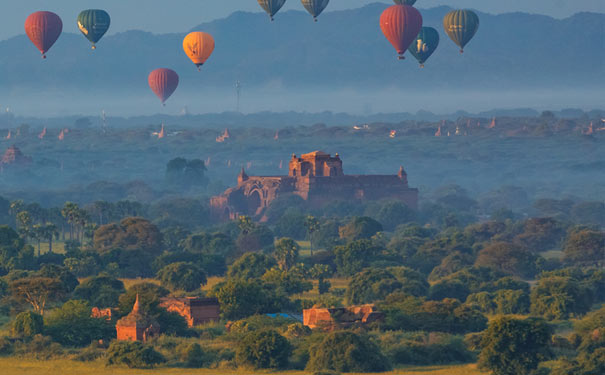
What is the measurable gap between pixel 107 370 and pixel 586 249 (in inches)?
3962

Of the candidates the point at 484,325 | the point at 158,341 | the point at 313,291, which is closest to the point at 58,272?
the point at 313,291

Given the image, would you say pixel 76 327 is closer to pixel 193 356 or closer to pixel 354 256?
pixel 193 356

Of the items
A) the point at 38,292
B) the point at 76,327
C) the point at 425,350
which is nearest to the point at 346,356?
the point at 425,350

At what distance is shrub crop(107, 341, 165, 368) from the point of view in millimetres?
96000

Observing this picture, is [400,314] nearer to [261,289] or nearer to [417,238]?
[261,289]

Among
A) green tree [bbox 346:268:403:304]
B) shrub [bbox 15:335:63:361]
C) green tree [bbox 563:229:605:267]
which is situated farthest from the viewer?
green tree [bbox 563:229:605:267]

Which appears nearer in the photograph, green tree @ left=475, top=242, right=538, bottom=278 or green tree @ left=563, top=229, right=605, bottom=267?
green tree @ left=475, top=242, right=538, bottom=278

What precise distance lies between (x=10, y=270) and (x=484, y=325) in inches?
2379

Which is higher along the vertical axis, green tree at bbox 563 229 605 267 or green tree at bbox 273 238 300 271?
green tree at bbox 273 238 300 271

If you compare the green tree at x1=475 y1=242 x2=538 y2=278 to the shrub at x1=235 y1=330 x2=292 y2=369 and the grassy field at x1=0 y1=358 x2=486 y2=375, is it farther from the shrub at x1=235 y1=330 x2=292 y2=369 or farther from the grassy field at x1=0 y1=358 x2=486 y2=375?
the shrub at x1=235 y1=330 x2=292 y2=369

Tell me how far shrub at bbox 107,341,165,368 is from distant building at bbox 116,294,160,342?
6.51 m

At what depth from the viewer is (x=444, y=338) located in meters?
103

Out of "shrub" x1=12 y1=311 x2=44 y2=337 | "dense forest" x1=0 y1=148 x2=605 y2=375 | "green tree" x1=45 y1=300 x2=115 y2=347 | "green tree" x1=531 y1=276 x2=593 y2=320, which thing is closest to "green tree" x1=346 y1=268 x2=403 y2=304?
"dense forest" x1=0 y1=148 x2=605 y2=375

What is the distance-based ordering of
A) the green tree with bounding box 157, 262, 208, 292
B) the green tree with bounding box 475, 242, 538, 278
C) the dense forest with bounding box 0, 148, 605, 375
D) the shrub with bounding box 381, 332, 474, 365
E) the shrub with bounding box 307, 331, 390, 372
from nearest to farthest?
the shrub with bounding box 307, 331, 390, 372 → the dense forest with bounding box 0, 148, 605, 375 → the shrub with bounding box 381, 332, 474, 365 → the green tree with bounding box 157, 262, 208, 292 → the green tree with bounding box 475, 242, 538, 278
